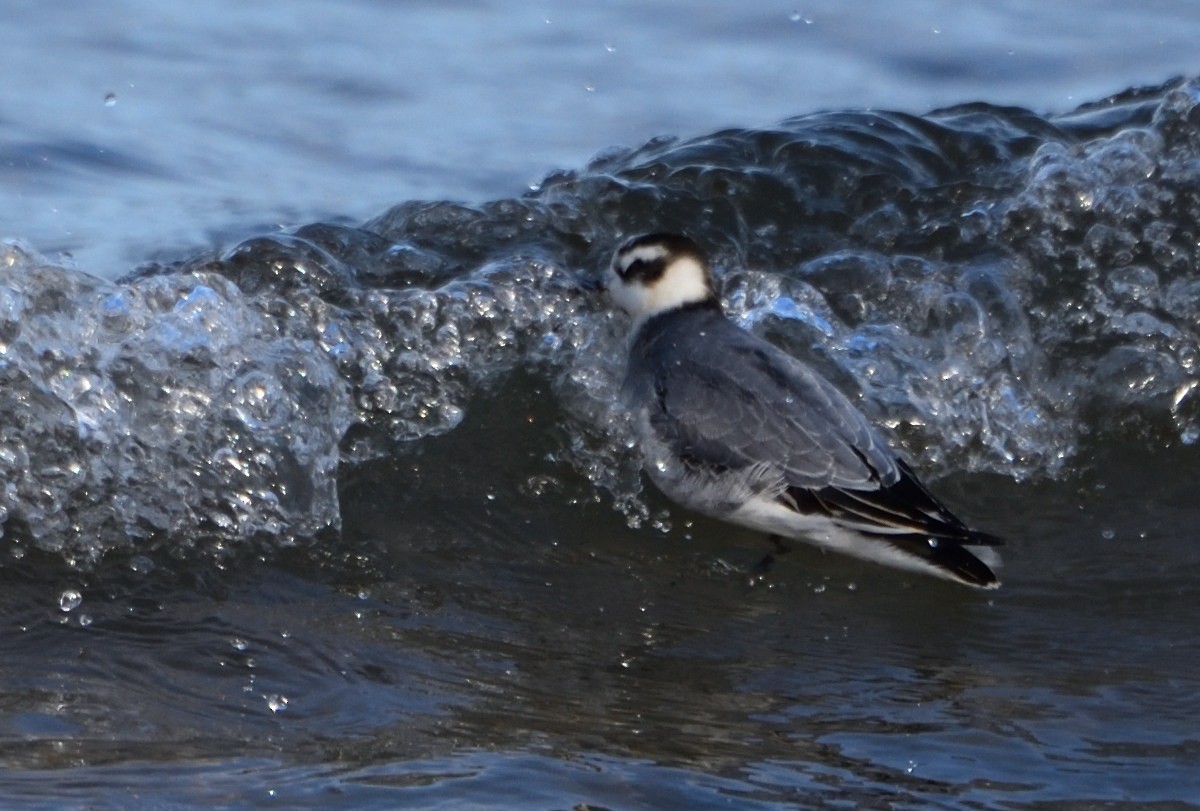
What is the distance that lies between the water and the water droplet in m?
0.02

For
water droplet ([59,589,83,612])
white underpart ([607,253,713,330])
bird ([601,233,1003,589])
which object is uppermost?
white underpart ([607,253,713,330])

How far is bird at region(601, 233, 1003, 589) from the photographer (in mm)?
6312

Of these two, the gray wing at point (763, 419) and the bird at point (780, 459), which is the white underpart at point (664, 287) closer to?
the bird at point (780, 459)

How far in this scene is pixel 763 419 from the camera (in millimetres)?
6652

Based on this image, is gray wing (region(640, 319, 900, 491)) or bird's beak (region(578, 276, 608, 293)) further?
bird's beak (region(578, 276, 608, 293))

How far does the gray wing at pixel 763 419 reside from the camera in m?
6.50

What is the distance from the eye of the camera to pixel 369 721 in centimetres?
499

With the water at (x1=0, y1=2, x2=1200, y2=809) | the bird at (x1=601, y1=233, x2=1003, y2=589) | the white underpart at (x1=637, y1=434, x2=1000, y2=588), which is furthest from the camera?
the white underpart at (x1=637, y1=434, x2=1000, y2=588)

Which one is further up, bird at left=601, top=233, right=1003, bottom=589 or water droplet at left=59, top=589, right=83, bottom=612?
bird at left=601, top=233, right=1003, bottom=589

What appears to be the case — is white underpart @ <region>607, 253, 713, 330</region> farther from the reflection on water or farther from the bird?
the reflection on water

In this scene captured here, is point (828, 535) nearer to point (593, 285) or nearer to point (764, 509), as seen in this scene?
point (764, 509)

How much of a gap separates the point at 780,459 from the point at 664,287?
150 centimetres

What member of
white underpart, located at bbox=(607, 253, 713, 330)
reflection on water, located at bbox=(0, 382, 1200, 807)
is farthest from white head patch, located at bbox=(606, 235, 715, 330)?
reflection on water, located at bbox=(0, 382, 1200, 807)

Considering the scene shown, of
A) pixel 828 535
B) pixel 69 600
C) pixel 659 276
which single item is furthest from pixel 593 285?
pixel 69 600
